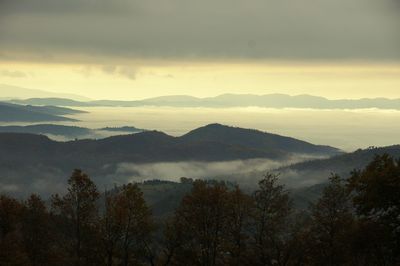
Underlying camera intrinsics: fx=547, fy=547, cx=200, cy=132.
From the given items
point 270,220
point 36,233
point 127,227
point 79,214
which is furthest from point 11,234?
point 270,220

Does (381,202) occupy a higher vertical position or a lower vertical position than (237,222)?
higher

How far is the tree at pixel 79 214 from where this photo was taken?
2331 inches

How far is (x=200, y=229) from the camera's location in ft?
203

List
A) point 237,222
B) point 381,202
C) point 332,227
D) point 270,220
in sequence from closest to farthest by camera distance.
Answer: point 381,202
point 332,227
point 270,220
point 237,222

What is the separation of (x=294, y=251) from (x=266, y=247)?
9.62ft

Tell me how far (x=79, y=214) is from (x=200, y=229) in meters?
13.7

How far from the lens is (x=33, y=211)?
6425cm

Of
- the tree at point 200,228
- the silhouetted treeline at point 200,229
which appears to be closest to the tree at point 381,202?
the silhouetted treeline at point 200,229

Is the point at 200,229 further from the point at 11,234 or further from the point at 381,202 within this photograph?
the point at 381,202

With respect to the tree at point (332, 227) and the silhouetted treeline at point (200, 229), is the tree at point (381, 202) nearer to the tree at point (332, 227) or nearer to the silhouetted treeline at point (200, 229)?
the silhouetted treeline at point (200, 229)

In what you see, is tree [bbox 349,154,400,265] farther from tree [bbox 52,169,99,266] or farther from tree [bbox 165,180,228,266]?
tree [bbox 52,169,99,266]

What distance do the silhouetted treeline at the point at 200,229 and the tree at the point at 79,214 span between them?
11cm

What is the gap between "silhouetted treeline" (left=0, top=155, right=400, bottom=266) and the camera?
56250 millimetres

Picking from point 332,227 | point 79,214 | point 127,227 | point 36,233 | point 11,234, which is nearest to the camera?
point 332,227
